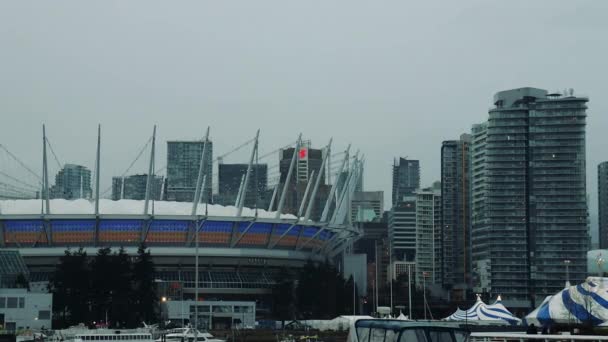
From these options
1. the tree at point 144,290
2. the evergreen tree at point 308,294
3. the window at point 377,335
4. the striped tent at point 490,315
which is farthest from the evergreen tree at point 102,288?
the window at point 377,335

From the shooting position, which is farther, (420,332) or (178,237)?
(178,237)

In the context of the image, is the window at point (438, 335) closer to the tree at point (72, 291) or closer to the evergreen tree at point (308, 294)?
the tree at point (72, 291)

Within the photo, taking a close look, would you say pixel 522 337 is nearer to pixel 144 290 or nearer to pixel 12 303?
pixel 144 290

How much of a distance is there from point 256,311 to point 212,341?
85.0 meters

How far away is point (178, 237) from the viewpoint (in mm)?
157875

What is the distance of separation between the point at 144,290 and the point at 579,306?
55.9m

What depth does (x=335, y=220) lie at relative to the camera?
177000 mm

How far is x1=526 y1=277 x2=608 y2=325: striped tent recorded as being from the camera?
250 ft

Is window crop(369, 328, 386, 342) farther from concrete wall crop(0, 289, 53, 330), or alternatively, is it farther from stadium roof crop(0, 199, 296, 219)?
stadium roof crop(0, 199, 296, 219)

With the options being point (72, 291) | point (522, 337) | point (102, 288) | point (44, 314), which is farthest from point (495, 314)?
point (522, 337)

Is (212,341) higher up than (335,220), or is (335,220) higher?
(335,220)

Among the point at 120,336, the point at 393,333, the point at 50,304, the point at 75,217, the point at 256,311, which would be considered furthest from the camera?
the point at 256,311

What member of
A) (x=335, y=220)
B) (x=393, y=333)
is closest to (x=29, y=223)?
(x=335, y=220)

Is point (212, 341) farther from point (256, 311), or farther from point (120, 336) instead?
point (256, 311)
